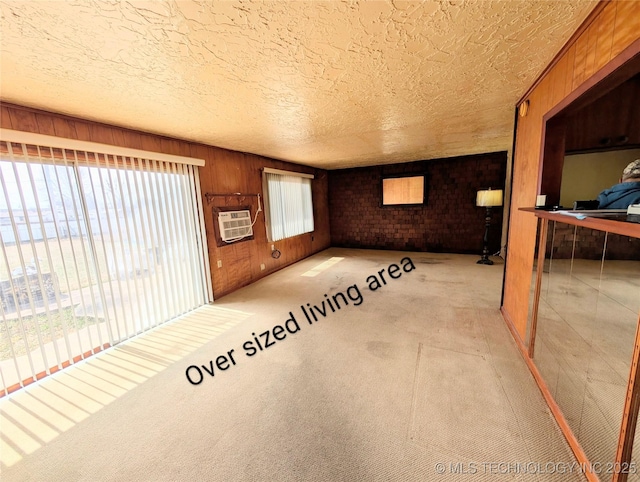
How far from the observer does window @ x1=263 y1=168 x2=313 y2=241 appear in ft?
14.6

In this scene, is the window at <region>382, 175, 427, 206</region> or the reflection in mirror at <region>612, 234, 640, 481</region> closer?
the reflection in mirror at <region>612, 234, 640, 481</region>

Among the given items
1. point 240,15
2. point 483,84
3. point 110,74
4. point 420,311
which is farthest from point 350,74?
point 420,311

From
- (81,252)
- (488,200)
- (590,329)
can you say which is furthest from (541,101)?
(81,252)

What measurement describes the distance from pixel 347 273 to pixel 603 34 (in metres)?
3.75

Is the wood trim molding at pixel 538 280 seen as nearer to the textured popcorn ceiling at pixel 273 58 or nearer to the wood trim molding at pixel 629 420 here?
the wood trim molding at pixel 629 420

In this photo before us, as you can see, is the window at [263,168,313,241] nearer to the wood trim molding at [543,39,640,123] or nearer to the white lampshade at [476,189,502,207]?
the white lampshade at [476,189,502,207]

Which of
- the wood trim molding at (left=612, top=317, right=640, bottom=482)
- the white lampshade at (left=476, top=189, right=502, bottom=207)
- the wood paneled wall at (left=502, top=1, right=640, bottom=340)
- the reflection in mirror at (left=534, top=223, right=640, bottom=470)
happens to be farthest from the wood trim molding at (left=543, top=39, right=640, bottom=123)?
the white lampshade at (left=476, top=189, right=502, bottom=207)

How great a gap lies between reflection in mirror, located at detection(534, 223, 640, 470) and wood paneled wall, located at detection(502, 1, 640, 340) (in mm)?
376

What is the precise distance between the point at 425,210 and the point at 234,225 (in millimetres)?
4356

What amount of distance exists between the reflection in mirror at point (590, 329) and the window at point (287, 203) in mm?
3814

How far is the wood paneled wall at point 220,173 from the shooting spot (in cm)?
192

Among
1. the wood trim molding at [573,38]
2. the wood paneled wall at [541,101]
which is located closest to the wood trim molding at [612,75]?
the wood paneled wall at [541,101]

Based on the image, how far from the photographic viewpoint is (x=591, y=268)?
1273 mm

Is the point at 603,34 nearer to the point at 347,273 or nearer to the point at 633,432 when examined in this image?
the point at 633,432
